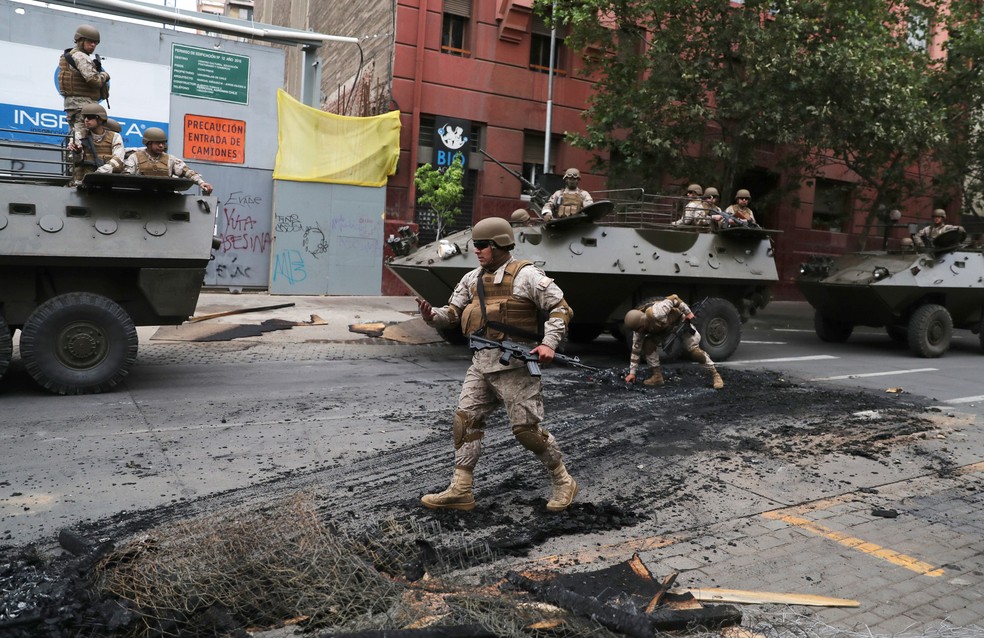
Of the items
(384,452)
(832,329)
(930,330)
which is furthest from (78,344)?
(832,329)

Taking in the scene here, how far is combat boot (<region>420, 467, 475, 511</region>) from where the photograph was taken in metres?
4.41

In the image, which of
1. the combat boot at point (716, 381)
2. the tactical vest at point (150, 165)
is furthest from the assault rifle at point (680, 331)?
the tactical vest at point (150, 165)

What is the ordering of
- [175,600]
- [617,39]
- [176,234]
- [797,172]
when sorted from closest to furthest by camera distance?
1. [175,600]
2. [176,234]
3. [617,39]
4. [797,172]

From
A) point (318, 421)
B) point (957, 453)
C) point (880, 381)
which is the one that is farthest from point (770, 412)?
point (318, 421)

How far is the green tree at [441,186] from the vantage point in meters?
14.9

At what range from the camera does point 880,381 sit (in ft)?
30.9

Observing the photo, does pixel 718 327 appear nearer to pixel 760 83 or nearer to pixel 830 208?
pixel 760 83

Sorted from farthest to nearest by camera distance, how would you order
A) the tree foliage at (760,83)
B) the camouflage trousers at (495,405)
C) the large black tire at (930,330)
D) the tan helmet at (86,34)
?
the tree foliage at (760,83)
the large black tire at (930,330)
the tan helmet at (86,34)
the camouflage trousers at (495,405)

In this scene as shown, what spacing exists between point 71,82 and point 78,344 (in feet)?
8.30

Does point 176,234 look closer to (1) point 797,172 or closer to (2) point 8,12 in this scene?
(2) point 8,12

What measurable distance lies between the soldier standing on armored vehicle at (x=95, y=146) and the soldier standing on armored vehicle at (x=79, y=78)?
10 centimetres

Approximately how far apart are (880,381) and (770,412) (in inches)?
113

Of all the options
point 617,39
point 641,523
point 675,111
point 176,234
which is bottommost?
point 641,523

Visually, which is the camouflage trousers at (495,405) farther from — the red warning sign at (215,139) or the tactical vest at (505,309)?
the red warning sign at (215,139)
